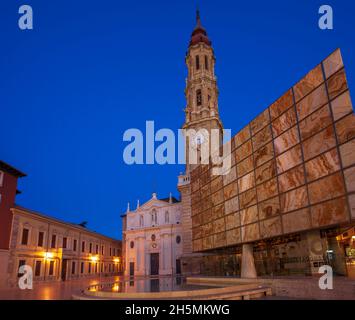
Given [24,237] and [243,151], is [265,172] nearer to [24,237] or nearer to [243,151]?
[243,151]

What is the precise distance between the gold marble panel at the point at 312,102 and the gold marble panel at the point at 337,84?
1.06 ft

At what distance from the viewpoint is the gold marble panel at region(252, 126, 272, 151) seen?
17306 millimetres

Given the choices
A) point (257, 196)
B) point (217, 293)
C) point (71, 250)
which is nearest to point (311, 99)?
point (257, 196)

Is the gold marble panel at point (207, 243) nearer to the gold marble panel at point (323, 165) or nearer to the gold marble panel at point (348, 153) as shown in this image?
the gold marble panel at point (323, 165)

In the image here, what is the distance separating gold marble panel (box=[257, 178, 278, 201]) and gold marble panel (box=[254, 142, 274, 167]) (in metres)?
1.38

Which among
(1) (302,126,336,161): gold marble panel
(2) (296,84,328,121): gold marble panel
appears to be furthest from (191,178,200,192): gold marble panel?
(1) (302,126,336,161): gold marble panel

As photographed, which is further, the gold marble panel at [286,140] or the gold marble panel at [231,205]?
the gold marble panel at [231,205]

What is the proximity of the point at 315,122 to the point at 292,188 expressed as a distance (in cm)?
350

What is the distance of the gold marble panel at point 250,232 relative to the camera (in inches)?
690

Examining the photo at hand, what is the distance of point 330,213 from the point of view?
1261 cm

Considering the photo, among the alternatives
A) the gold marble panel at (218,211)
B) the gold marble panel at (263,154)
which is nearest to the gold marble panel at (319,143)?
the gold marble panel at (263,154)

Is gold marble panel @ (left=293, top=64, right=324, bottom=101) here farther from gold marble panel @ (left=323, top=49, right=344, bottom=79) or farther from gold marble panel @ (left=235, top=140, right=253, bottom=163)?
gold marble panel @ (left=235, top=140, right=253, bottom=163)

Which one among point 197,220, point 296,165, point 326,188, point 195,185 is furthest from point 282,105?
point 197,220

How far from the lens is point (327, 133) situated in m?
13.1
